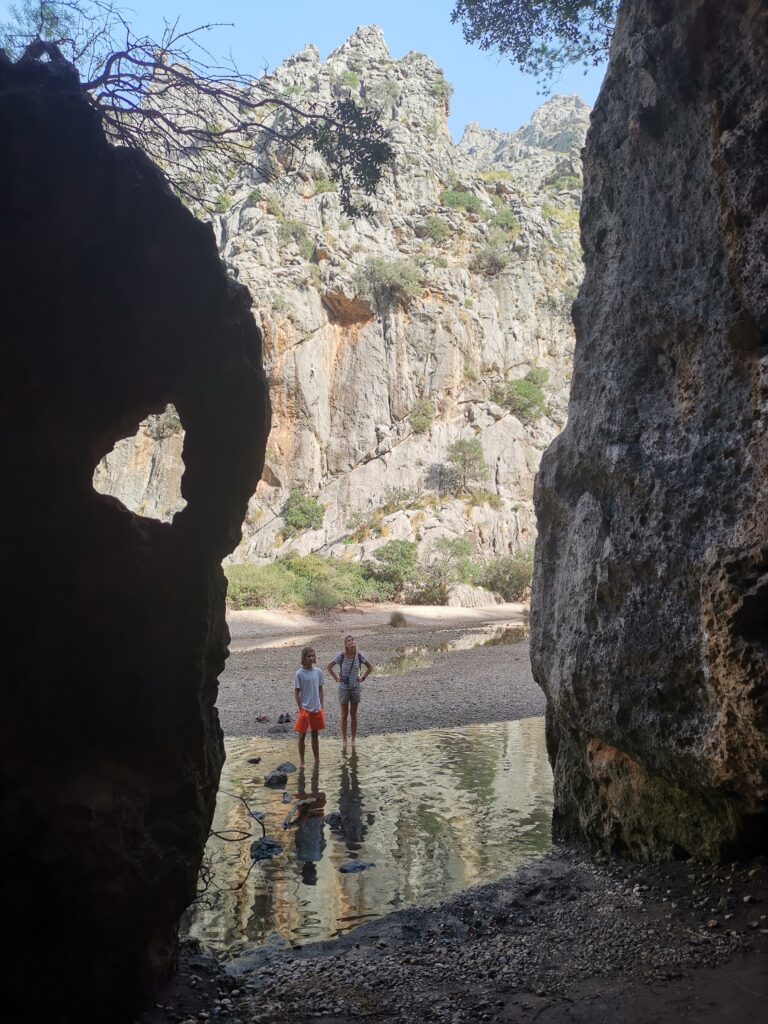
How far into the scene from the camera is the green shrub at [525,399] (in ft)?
167

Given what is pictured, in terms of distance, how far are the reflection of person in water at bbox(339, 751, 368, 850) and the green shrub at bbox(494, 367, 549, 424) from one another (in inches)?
1663

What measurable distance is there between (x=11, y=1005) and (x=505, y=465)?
45.9m

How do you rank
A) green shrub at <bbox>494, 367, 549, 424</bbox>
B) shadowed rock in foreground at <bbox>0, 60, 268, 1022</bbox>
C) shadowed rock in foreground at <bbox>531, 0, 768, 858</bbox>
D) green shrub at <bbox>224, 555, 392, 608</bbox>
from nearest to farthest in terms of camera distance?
shadowed rock in foreground at <bbox>0, 60, 268, 1022</bbox> < shadowed rock in foreground at <bbox>531, 0, 768, 858</bbox> < green shrub at <bbox>224, 555, 392, 608</bbox> < green shrub at <bbox>494, 367, 549, 424</bbox>

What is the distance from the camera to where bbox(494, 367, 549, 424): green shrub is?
167 ft

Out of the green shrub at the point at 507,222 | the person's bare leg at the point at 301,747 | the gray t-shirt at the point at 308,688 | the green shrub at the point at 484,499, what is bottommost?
the person's bare leg at the point at 301,747

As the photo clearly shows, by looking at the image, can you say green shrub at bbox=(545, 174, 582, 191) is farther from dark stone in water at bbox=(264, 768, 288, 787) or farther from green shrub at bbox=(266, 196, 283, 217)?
dark stone in water at bbox=(264, 768, 288, 787)

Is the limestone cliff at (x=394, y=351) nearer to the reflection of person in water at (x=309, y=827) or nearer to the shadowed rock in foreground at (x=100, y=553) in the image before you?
the reflection of person in water at (x=309, y=827)

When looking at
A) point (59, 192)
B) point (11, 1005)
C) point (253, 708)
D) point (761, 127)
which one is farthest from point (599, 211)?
point (253, 708)

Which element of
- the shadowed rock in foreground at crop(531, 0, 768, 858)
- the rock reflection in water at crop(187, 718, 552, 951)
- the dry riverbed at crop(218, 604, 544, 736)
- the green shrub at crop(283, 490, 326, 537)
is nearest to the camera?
the shadowed rock in foreground at crop(531, 0, 768, 858)

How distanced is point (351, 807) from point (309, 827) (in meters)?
0.89

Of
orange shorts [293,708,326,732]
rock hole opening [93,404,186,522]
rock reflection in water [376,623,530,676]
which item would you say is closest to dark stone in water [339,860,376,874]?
orange shorts [293,708,326,732]

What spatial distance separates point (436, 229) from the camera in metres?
54.2

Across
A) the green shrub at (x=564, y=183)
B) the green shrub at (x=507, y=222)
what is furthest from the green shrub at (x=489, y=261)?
the green shrub at (x=564, y=183)

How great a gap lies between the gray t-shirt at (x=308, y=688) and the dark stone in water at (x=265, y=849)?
2.87 metres
